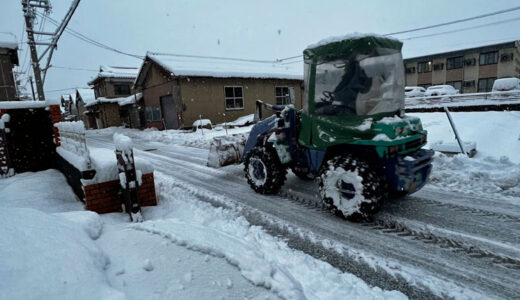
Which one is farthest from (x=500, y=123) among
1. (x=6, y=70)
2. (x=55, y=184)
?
(x=6, y=70)

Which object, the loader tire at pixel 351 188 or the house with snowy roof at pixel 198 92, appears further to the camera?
the house with snowy roof at pixel 198 92

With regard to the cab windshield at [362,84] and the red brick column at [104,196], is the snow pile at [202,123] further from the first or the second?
the cab windshield at [362,84]

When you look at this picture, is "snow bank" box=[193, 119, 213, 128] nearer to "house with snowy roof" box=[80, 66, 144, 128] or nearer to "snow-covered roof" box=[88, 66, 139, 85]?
"house with snowy roof" box=[80, 66, 144, 128]

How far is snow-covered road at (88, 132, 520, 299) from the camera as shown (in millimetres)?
2619

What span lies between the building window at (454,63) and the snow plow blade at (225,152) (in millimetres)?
41514

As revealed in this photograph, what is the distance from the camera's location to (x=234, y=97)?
821 inches

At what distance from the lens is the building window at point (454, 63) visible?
36219 millimetres

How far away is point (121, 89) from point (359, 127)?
118 ft

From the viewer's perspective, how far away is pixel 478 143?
782 cm

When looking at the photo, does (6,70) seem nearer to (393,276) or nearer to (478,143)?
(393,276)

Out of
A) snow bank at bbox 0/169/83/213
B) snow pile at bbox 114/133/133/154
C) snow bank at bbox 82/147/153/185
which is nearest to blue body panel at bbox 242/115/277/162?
snow bank at bbox 82/147/153/185

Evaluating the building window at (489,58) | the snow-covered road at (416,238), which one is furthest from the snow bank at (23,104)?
the building window at (489,58)

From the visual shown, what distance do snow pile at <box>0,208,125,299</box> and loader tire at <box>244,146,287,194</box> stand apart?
3415 mm

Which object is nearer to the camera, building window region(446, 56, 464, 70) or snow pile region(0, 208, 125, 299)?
snow pile region(0, 208, 125, 299)
